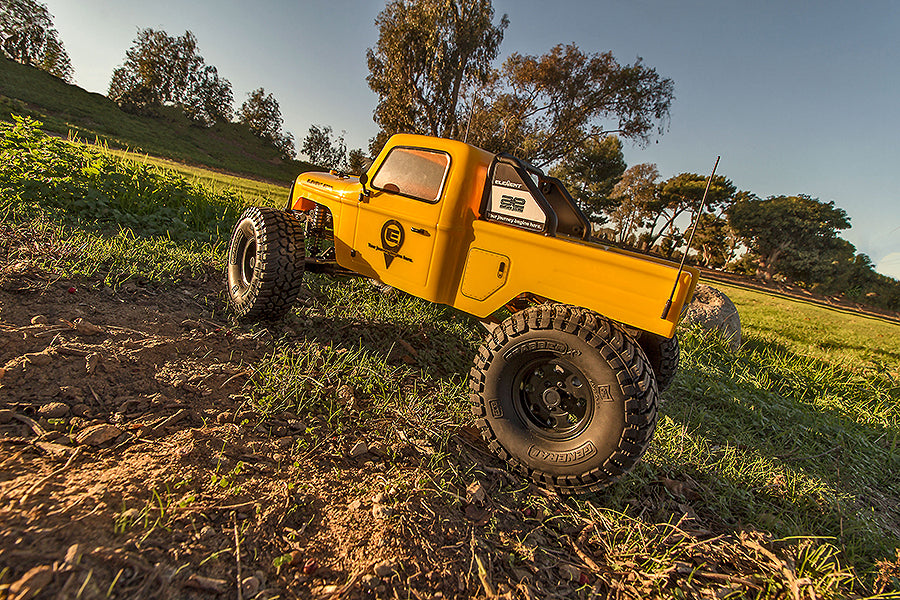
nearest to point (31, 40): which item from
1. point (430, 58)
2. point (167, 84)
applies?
point (167, 84)

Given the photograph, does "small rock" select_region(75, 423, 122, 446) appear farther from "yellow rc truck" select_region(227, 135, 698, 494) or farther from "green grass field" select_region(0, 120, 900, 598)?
"yellow rc truck" select_region(227, 135, 698, 494)

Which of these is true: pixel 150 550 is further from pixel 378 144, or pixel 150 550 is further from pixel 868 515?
pixel 378 144

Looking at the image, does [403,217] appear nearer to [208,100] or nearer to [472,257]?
[472,257]

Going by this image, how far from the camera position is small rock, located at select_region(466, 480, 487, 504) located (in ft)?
6.98

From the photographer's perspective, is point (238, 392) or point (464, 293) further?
point (464, 293)

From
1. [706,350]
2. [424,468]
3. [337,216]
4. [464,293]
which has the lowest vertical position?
[424,468]

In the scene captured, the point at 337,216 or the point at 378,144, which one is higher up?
the point at 378,144

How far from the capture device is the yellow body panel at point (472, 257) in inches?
86.7

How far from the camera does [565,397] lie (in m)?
2.45

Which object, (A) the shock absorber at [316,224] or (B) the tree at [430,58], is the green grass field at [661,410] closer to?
(A) the shock absorber at [316,224]

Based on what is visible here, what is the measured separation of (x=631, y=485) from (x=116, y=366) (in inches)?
130

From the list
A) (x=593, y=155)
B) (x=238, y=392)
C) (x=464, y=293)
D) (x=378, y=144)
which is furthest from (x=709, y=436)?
(x=593, y=155)

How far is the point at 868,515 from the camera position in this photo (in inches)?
113

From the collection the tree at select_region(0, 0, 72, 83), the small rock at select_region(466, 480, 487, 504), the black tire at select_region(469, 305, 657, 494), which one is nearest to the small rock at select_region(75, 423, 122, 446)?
the small rock at select_region(466, 480, 487, 504)
